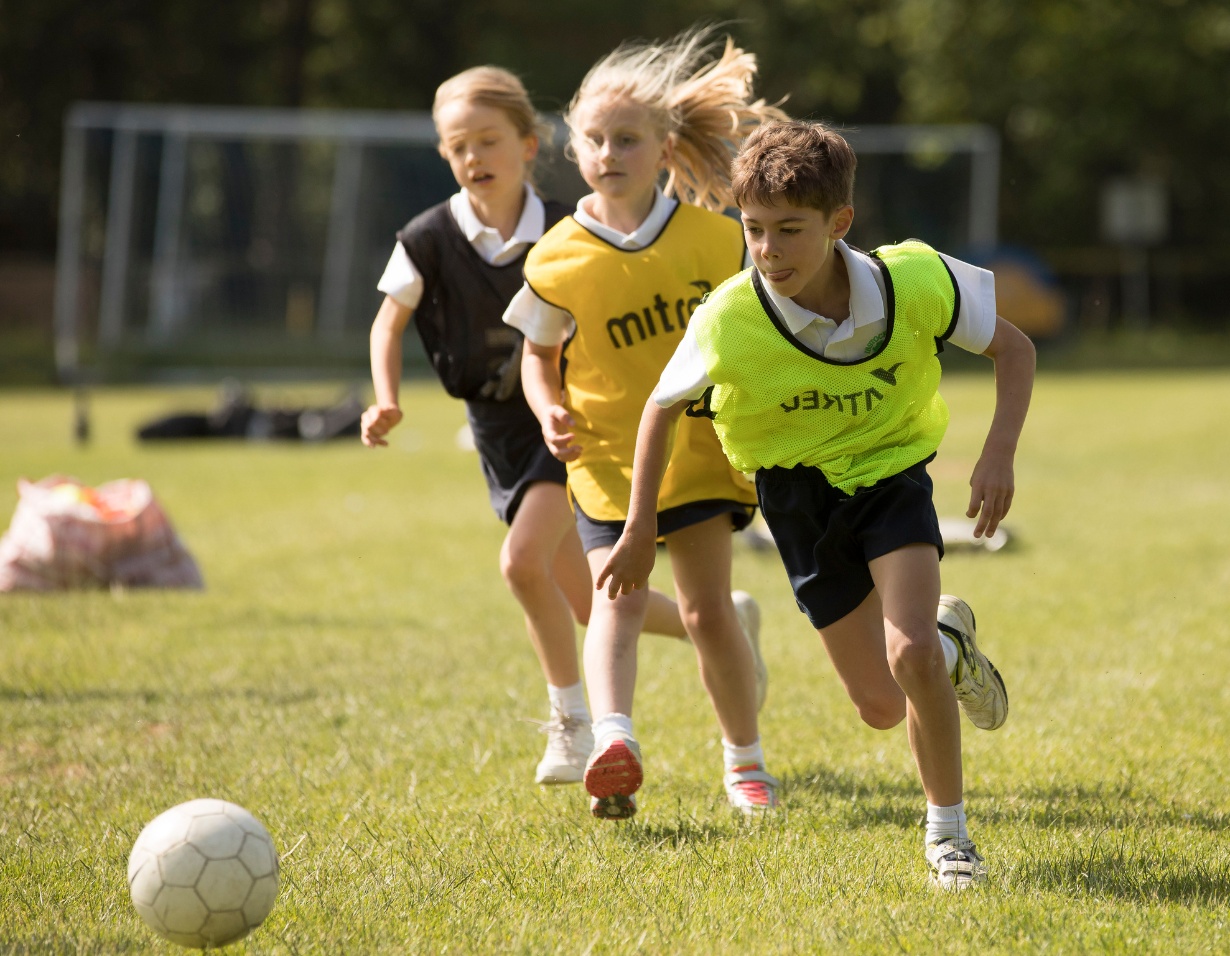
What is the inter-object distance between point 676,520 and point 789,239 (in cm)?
98

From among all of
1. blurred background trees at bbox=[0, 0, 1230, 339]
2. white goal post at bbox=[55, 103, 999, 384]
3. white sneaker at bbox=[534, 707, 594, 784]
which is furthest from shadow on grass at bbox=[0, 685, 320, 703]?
blurred background trees at bbox=[0, 0, 1230, 339]

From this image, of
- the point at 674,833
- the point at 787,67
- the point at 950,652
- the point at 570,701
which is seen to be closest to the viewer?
the point at 950,652

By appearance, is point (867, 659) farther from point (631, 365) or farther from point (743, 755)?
point (631, 365)

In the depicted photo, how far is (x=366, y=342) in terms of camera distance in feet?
68.0

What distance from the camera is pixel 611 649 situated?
13.1 feet

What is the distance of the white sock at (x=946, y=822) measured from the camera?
3.43m

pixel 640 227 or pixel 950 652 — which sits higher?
pixel 640 227

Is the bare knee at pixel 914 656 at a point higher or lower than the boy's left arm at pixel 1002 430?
lower

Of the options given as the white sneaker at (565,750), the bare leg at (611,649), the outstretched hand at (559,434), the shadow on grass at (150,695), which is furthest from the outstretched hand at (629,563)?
the shadow on grass at (150,695)

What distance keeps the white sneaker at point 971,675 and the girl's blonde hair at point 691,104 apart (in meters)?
1.31

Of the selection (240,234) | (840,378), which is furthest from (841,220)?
(240,234)

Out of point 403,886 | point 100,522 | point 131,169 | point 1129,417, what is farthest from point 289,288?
point 403,886

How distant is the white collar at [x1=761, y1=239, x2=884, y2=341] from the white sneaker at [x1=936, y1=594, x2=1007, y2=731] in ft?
2.51

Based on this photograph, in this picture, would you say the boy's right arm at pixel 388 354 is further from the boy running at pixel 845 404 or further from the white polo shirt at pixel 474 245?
the boy running at pixel 845 404
